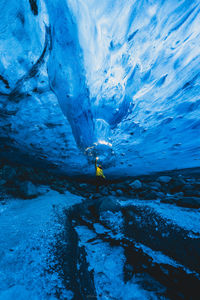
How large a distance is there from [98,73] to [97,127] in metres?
1.09

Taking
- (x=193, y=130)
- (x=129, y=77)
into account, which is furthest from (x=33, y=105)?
(x=193, y=130)

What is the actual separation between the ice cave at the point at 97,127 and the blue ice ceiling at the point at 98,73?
0.04ft

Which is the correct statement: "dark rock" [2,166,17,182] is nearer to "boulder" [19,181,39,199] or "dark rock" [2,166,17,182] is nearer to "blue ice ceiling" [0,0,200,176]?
"boulder" [19,181,39,199]

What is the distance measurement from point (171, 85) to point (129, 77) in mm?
819

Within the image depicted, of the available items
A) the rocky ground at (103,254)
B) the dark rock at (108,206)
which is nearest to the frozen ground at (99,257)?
the rocky ground at (103,254)

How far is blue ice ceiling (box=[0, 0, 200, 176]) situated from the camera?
4.44ft

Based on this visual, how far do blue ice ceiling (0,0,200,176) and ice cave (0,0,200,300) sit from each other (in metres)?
0.01

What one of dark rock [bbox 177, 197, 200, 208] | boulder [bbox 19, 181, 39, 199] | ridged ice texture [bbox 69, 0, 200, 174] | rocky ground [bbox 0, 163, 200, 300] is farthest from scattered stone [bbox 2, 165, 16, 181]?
dark rock [bbox 177, 197, 200, 208]

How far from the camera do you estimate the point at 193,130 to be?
104 inches

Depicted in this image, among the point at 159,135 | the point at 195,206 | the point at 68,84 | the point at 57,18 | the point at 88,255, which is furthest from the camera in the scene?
the point at 159,135

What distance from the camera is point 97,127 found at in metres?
2.65

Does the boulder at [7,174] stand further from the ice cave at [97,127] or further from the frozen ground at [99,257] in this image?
the frozen ground at [99,257]

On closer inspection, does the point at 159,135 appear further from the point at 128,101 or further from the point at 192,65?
the point at 192,65

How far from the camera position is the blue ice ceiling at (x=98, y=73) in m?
1.35
